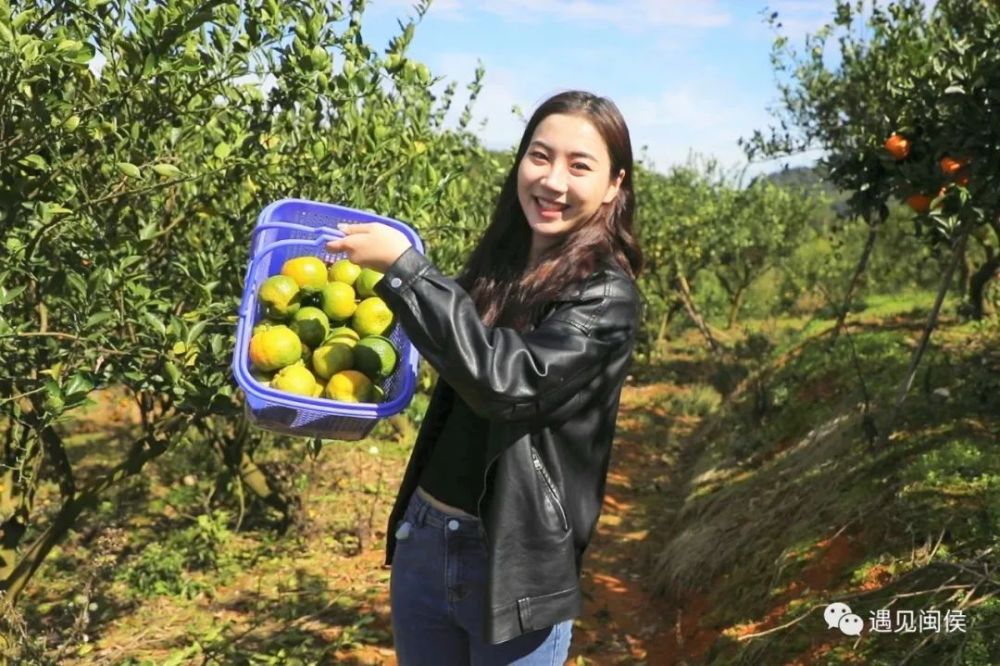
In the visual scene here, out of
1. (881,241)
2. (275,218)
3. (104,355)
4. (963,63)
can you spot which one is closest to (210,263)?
(104,355)

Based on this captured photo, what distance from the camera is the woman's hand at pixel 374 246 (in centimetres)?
177

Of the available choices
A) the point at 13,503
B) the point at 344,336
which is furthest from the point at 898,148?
the point at 13,503

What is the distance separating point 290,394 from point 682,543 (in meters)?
4.64

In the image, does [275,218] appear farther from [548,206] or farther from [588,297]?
[588,297]

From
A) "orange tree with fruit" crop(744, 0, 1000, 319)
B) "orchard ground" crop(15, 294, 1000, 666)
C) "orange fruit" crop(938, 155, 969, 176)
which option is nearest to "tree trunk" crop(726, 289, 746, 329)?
"orchard ground" crop(15, 294, 1000, 666)

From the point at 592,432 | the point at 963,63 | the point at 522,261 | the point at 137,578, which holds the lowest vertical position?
the point at 137,578

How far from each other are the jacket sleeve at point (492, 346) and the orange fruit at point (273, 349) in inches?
15.4

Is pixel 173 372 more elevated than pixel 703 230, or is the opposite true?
pixel 703 230

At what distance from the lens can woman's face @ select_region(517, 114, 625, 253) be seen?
1.99 m

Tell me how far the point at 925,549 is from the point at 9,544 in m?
4.33

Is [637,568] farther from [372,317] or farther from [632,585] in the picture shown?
[372,317]

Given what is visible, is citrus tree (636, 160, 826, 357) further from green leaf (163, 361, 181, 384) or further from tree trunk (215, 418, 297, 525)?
green leaf (163, 361, 181, 384)

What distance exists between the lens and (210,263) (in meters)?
3.18

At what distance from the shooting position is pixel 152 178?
3.22 meters
